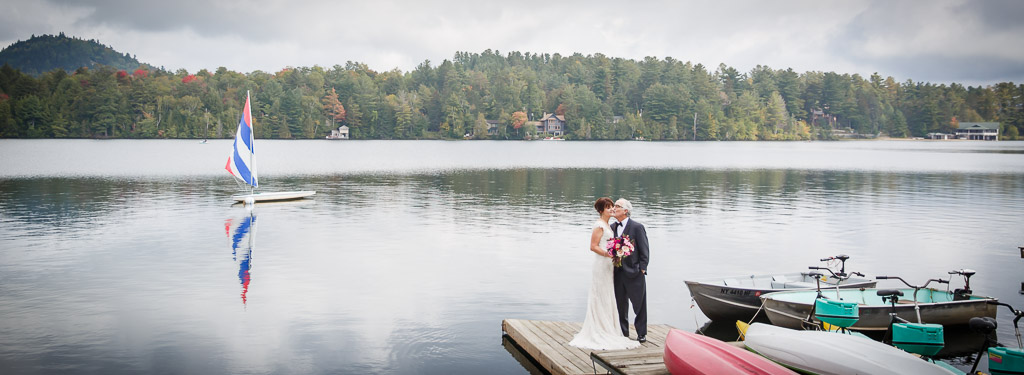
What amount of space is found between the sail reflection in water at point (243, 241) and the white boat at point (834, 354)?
12081mm

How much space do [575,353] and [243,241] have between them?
61.4 feet

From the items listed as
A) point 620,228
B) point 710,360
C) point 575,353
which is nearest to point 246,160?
point 575,353

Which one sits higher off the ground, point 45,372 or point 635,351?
point 635,351

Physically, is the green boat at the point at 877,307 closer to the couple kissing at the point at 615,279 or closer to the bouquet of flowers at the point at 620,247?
the couple kissing at the point at 615,279

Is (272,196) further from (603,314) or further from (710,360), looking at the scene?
(710,360)

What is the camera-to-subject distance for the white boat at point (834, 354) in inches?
374

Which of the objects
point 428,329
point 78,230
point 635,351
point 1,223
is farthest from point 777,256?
point 1,223

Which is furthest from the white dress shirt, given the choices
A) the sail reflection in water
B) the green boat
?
the sail reflection in water

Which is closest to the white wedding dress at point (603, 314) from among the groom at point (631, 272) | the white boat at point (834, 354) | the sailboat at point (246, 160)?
the groom at point (631, 272)

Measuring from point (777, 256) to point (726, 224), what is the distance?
7.92 m

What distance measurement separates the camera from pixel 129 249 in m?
25.0

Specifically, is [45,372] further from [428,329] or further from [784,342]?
[784,342]

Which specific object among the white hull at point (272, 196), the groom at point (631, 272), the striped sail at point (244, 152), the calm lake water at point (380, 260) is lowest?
the calm lake water at point (380, 260)

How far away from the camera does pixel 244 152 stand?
39344 millimetres
